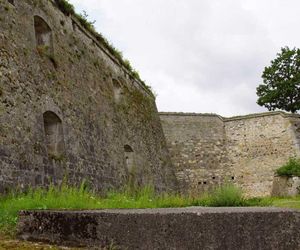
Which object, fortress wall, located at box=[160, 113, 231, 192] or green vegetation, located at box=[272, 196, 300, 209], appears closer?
green vegetation, located at box=[272, 196, 300, 209]

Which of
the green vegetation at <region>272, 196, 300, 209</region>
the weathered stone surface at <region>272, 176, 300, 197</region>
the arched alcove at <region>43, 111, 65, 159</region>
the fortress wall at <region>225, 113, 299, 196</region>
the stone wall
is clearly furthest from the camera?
the stone wall

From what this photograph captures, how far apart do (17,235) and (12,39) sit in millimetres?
5896

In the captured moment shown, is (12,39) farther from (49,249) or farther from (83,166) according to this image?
(49,249)

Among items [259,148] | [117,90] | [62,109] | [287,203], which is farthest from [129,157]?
[259,148]

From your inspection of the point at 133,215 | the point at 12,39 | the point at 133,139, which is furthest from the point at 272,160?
the point at 133,215

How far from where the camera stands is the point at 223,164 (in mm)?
22594

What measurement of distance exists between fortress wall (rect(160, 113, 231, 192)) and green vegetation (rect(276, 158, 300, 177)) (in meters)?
3.07

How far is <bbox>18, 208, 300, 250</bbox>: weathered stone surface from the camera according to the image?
9.98 ft

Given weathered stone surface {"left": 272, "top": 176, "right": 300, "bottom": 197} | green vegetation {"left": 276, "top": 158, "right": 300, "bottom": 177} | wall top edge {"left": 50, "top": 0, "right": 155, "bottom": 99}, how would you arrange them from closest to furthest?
wall top edge {"left": 50, "top": 0, "right": 155, "bottom": 99}, weathered stone surface {"left": 272, "top": 176, "right": 300, "bottom": 197}, green vegetation {"left": 276, "top": 158, "right": 300, "bottom": 177}

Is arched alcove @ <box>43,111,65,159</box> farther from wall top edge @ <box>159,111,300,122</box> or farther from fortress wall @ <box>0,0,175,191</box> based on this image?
wall top edge @ <box>159,111,300,122</box>

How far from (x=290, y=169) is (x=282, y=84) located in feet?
52.4

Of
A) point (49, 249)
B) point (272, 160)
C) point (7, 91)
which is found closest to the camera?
point (49, 249)

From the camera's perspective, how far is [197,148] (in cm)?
2283

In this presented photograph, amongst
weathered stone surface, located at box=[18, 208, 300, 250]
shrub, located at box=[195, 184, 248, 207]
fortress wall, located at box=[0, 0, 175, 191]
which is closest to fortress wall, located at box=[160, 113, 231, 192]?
fortress wall, located at box=[0, 0, 175, 191]
